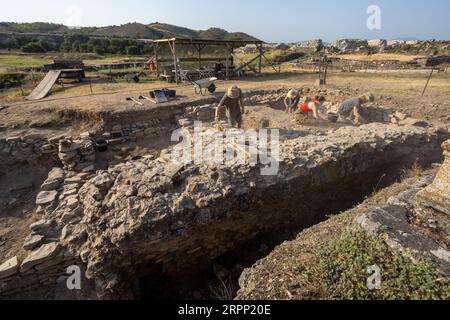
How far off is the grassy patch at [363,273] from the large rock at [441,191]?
105 centimetres

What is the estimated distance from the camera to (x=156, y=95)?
11102 millimetres

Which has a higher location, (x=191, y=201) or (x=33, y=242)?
(x=191, y=201)

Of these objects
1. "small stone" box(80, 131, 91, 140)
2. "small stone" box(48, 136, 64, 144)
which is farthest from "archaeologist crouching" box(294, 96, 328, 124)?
"small stone" box(48, 136, 64, 144)

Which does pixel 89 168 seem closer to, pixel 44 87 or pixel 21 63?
pixel 44 87

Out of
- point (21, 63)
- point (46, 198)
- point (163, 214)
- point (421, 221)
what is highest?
point (21, 63)

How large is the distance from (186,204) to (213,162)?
1105 millimetres

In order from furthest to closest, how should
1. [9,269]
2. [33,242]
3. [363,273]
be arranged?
[33,242], [9,269], [363,273]

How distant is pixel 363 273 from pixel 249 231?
2.44m

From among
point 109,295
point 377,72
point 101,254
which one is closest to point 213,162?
point 101,254

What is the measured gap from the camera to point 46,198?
19.5ft

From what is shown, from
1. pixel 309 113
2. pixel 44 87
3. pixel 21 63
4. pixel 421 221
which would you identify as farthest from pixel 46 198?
pixel 21 63

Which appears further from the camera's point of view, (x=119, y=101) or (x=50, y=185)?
(x=119, y=101)

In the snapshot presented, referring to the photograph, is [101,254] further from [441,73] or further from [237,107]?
[441,73]

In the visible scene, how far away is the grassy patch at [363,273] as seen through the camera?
254 centimetres
